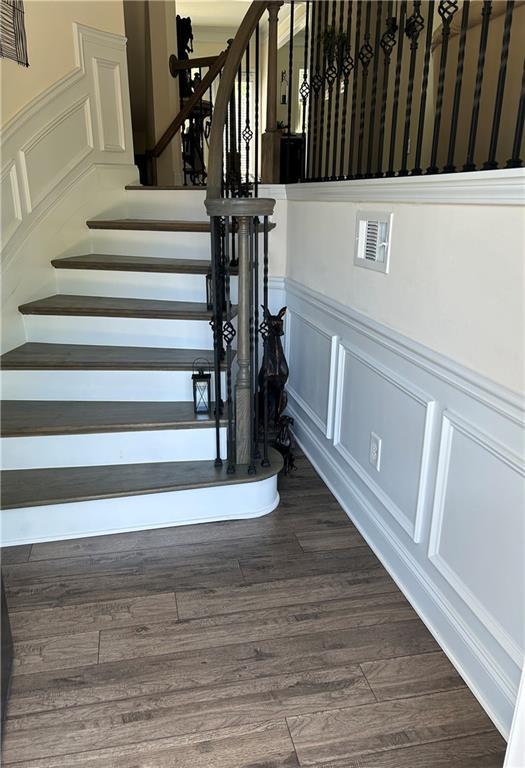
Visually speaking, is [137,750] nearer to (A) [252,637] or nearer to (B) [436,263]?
(A) [252,637]

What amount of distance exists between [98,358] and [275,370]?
2.77 feet

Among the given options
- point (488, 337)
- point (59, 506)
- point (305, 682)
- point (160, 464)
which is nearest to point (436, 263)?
point (488, 337)

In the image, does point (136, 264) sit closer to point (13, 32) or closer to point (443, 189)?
point (13, 32)

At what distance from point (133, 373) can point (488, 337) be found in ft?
5.40

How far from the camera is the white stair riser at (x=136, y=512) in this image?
2.10 metres

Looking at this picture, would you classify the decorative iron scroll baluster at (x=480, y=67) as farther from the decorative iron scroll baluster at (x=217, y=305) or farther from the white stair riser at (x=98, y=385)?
the white stair riser at (x=98, y=385)

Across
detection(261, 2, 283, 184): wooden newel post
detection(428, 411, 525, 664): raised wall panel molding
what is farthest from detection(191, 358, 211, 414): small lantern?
detection(261, 2, 283, 184): wooden newel post

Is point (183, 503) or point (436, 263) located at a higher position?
point (436, 263)

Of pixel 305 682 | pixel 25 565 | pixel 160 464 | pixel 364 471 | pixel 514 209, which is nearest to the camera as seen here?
pixel 514 209

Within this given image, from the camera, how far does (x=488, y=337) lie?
4.45ft

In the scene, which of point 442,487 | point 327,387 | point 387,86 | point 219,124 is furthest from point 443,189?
point 327,387

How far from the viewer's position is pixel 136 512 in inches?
85.8

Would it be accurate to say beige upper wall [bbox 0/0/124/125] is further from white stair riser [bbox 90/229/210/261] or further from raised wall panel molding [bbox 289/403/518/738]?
raised wall panel molding [bbox 289/403/518/738]

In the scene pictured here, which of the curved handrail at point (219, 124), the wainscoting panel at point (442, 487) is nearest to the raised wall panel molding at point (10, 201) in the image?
the curved handrail at point (219, 124)
